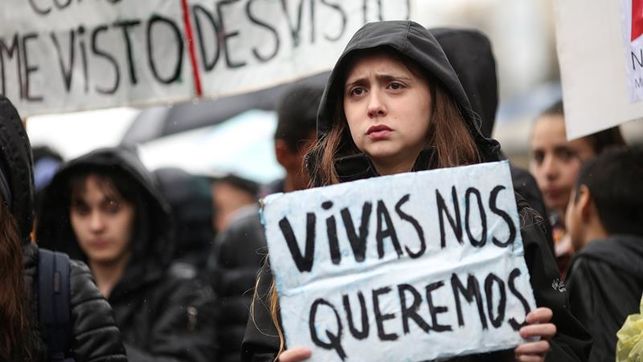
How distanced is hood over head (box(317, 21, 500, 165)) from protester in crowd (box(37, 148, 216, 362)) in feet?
7.16

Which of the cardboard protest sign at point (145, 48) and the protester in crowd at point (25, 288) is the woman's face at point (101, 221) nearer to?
the cardboard protest sign at point (145, 48)

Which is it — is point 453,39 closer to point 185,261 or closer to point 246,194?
point 185,261

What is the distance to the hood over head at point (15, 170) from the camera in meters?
4.54

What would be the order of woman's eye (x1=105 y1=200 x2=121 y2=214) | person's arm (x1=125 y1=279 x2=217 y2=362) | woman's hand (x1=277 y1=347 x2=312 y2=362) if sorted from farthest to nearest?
woman's eye (x1=105 y1=200 x2=121 y2=214) → person's arm (x1=125 y1=279 x2=217 y2=362) → woman's hand (x1=277 y1=347 x2=312 y2=362)

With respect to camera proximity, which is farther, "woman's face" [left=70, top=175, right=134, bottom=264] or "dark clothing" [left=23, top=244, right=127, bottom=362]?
"woman's face" [left=70, top=175, right=134, bottom=264]

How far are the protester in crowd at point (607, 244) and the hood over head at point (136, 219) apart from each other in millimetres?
1821

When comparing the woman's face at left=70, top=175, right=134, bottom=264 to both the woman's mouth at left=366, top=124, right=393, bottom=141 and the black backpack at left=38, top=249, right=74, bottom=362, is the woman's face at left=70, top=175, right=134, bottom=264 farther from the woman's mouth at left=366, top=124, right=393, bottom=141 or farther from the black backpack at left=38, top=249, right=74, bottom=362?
the woman's mouth at left=366, top=124, right=393, bottom=141

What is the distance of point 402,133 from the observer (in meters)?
4.16

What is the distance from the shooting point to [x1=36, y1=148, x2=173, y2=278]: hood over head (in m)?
6.46

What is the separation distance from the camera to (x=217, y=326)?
7.70m

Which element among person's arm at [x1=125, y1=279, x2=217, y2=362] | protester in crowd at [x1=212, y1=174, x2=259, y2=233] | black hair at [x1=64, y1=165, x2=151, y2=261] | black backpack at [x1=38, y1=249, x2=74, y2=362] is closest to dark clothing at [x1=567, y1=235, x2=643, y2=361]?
person's arm at [x1=125, y1=279, x2=217, y2=362]

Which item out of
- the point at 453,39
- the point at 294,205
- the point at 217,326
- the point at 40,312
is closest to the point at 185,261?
the point at 217,326

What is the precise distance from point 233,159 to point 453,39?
244 inches

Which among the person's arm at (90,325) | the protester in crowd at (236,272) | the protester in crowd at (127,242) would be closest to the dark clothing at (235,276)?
the protester in crowd at (236,272)
